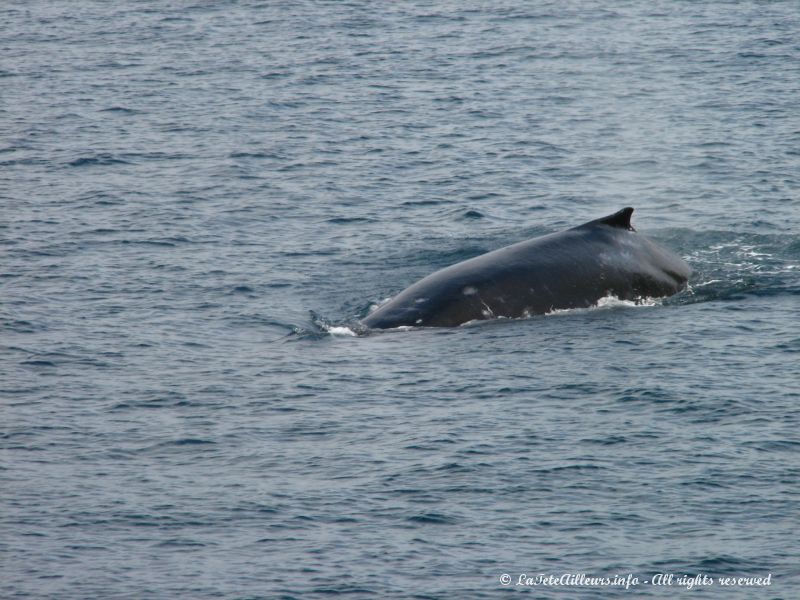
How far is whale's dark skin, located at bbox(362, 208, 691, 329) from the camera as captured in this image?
2714cm

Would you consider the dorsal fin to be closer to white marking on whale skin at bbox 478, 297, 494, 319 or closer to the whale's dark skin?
the whale's dark skin

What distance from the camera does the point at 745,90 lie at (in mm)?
50188

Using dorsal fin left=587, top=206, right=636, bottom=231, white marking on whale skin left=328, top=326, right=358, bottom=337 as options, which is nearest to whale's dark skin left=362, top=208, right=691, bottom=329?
dorsal fin left=587, top=206, right=636, bottom=231

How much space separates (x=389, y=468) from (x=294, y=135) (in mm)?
26554

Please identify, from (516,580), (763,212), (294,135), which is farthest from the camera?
(294,135)

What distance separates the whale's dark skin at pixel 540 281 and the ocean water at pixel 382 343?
39cm

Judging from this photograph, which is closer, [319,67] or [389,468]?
[389,468]

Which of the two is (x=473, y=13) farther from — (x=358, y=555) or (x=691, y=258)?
(x=358, y=555)

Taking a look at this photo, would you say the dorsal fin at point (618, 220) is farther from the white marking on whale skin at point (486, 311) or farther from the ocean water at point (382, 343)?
the white marking on whale skin at point (486, 311)

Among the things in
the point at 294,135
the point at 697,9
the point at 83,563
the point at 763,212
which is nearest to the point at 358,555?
the point at 83,563

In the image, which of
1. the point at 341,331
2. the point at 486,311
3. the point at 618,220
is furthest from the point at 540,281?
the point at 341,331

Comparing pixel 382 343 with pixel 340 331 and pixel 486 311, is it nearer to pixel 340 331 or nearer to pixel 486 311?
pixel 340 331

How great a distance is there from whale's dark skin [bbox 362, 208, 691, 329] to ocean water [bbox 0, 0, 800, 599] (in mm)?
387

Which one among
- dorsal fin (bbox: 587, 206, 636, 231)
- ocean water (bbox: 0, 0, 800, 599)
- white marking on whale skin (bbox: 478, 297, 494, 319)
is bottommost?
ocean water (bbox: 0, 0, 800, 599)
